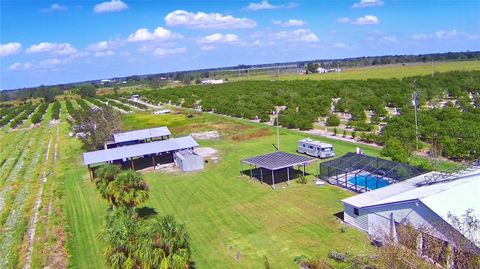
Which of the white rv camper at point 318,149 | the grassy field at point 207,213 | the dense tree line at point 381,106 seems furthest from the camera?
the dense tree line at point 381,106

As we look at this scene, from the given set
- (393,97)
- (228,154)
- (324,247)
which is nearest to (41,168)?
(228,154)

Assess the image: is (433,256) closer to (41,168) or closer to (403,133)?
(403,133)

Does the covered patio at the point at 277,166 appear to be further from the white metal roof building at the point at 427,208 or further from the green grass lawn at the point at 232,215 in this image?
the white metal roof building at the point at 427,208

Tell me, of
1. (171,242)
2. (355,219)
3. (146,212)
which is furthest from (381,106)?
(171,242)

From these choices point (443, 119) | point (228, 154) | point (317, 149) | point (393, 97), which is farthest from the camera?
point (393, 97)

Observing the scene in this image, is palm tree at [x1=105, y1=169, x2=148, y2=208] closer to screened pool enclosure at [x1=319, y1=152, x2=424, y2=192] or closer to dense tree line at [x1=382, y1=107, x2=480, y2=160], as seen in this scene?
screened pool enclosure at [x1=319, y1=152, x2=424, y2=192]

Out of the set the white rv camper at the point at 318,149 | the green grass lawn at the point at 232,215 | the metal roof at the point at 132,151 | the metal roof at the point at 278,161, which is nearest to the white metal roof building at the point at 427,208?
the green grass lawn at the point at 232,215

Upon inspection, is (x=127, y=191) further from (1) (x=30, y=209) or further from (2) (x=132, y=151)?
(2) (x=132, y=151)
